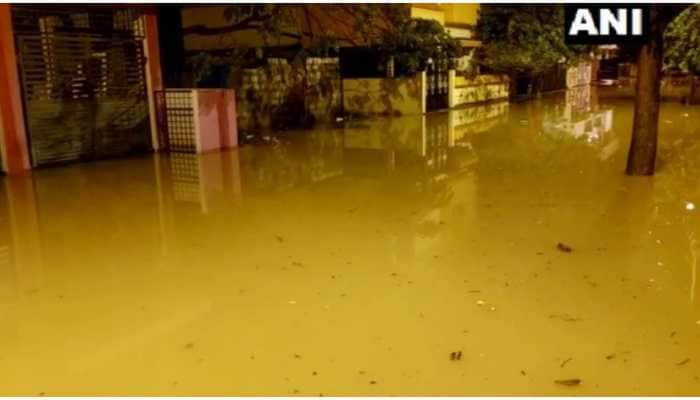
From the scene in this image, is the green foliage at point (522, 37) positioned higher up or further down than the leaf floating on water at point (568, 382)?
higher up

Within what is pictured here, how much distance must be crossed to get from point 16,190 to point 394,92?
11129 millimetres

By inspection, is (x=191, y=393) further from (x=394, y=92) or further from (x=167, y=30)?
(x=394, y=92)

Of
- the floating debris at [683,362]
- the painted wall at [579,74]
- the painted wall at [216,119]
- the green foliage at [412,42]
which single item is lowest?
the floating debris at [683,362]

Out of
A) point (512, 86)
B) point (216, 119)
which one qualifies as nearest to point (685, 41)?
point (512, 86)

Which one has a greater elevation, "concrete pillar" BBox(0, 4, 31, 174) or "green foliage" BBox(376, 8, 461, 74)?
"green foliage" BBox(376, 8, 461, 74)

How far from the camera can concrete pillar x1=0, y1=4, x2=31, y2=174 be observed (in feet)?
27.1

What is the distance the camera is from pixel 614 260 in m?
4.21

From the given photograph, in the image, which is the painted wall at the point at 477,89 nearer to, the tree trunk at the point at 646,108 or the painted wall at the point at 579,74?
the painted wall at the point at 579,74

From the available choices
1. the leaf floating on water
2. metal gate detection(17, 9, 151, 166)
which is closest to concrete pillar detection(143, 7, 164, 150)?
metal gate detection(17, 9, 151, 166)

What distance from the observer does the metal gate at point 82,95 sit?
345 inches

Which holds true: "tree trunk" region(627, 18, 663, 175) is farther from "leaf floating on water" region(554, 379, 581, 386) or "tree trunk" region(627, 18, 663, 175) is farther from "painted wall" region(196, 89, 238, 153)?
"painted wall" region(196, 89, 238, 153)

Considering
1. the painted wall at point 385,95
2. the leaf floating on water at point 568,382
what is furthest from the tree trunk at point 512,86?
the leaf floating on water at point 568,382

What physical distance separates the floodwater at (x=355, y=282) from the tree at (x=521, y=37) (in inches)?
503

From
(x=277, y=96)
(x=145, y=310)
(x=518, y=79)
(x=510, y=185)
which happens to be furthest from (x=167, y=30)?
(x=518, y=79)
